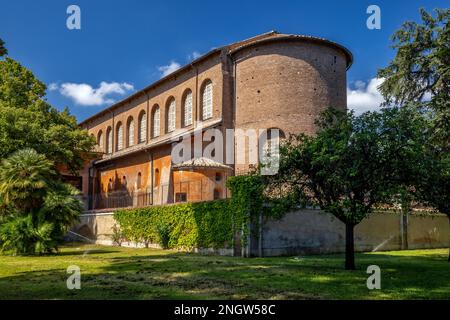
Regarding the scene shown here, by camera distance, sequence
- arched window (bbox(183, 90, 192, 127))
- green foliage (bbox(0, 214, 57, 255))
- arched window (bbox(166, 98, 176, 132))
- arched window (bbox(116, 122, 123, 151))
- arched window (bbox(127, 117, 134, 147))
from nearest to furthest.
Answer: green foliage (bbox(0, 214, 57, 255)) < arched window (bbox(183, 90, 192, 127)) < arched window (bbox(166, 98, 176, 132)) < arched window (bbox(127, 117, 134, 147)) < arched window (bbox(116, 122, 123, 151))

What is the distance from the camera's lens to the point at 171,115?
134ft

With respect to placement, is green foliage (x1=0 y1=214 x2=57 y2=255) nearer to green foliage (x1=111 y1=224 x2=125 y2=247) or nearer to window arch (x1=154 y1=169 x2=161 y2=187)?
green foliage (x1=111 y1=224 x2=125 y2=247)

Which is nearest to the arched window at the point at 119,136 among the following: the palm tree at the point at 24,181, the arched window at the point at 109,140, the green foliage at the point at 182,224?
the arched window at the point at 109,140

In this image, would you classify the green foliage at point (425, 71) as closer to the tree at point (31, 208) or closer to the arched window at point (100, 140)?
the tree at point (31, 208)

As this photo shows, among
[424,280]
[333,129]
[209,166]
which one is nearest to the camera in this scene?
[424,280]

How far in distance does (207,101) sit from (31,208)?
17.5 meters

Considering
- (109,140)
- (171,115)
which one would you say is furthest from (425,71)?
(109,140)

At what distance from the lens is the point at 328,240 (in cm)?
2117

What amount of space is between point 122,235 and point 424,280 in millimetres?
18923

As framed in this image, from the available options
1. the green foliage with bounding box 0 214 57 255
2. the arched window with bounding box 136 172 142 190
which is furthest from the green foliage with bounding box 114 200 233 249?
the arched window with bounding box 136 172 142 190

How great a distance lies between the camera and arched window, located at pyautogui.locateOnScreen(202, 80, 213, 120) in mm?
34906

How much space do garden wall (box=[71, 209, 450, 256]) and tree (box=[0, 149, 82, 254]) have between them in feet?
17.7
